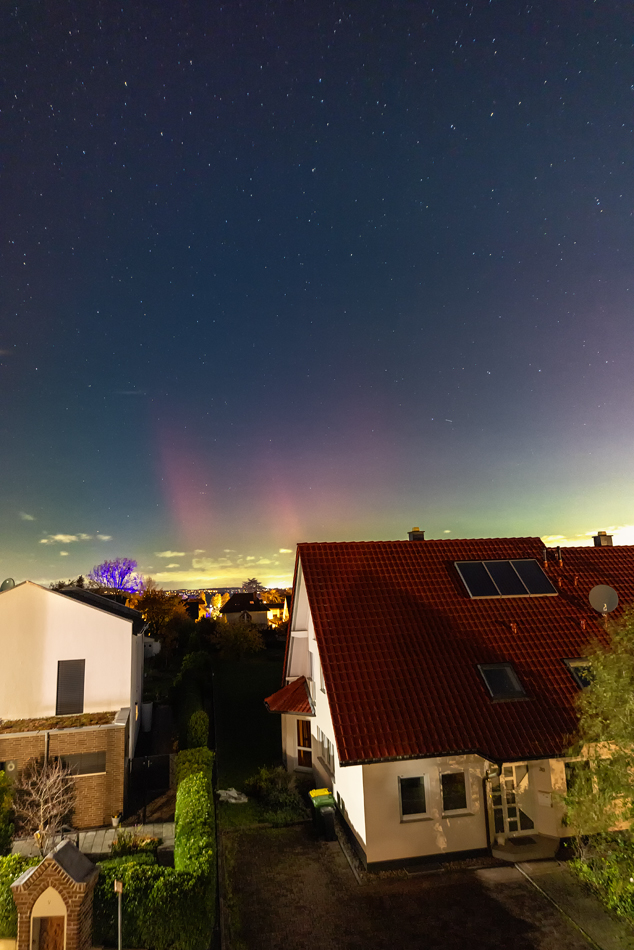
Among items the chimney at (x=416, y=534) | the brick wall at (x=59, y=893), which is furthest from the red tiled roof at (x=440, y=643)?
the brick wall at (x=59, y=893)

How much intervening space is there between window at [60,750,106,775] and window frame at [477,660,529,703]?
1326 centimetres

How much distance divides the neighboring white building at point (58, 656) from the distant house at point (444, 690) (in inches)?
254

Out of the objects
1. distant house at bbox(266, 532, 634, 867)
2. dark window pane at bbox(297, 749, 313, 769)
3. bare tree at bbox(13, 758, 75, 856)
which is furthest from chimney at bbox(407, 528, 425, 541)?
bare tree at bbox(13, 758, 75, 856)

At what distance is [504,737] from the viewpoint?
13523 mm

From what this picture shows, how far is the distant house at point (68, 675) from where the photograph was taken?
60.0 ft

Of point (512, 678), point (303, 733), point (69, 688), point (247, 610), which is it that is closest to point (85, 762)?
point (69, 688)

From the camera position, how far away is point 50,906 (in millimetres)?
9578

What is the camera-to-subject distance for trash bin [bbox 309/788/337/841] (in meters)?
15.1

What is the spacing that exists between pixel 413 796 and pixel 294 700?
303 inches

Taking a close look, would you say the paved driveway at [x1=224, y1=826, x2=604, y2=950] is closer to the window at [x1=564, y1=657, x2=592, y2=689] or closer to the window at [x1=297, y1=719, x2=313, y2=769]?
the window at [x1=564, y1=657, x2=592, y2=689]

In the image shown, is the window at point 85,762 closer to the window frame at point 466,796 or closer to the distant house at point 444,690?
the distant house at point 444,690

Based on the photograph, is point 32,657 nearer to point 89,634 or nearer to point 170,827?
point 89,634

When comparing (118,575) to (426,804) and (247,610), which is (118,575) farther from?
(426,804)

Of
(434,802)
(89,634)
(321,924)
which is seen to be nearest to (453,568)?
(434,802)
